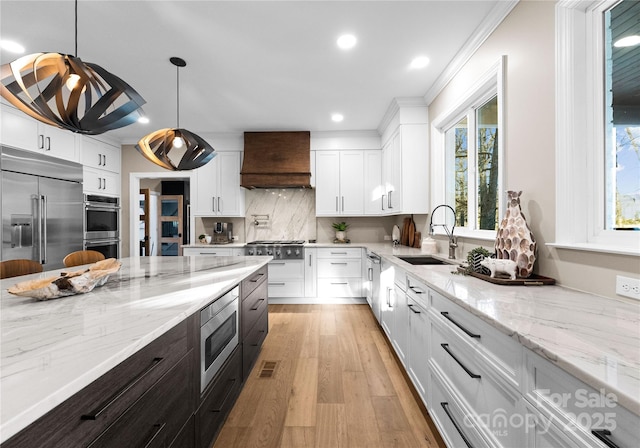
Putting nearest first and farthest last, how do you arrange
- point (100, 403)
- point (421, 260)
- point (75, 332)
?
point (100, 403) → point (75, 332) → point (421, 260)

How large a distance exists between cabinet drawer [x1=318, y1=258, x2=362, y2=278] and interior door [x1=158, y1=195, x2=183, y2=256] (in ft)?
14.2

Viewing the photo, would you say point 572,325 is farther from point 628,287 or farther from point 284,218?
point 284,218

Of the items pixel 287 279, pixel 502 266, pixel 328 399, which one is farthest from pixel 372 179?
pixel 328 399

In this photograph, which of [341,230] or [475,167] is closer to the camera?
[475,167]

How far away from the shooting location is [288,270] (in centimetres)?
439

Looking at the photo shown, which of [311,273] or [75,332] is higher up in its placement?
[75,332]

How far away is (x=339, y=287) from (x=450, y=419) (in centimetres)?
298

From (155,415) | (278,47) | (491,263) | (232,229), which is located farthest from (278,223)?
(155,415)

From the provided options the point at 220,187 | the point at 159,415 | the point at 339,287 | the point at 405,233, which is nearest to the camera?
the point at 159,415

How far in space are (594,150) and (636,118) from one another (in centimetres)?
19

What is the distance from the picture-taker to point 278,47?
95.6 inches

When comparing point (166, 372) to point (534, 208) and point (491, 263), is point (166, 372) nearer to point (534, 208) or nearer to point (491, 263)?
point (491, 263)

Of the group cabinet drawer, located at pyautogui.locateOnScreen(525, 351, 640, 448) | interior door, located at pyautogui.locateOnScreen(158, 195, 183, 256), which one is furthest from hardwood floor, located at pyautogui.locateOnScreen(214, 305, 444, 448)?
interior door, located at pyautogui.locateOnScreen(158, 195, 183, 256)

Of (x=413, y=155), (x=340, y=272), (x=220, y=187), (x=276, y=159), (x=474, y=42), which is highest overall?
(x=474, y=42)
